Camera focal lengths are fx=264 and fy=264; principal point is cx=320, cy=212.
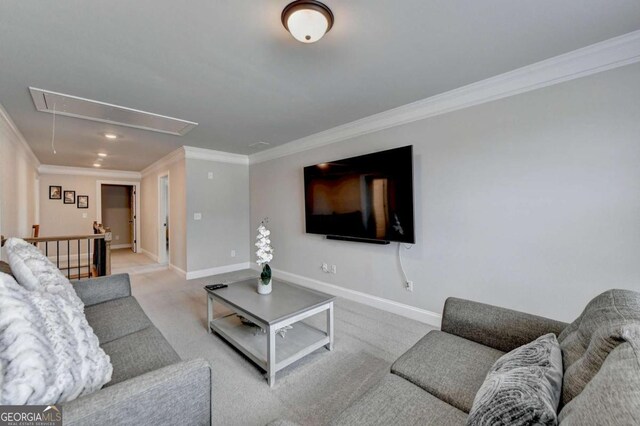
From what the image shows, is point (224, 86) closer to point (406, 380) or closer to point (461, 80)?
point (461, 80)

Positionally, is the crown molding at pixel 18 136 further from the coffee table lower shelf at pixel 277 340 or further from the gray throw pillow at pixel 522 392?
the gray throw pillow at pixel 522 392

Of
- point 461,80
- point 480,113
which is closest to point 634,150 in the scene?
point 480,113

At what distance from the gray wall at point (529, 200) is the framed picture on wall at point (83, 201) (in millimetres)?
7462

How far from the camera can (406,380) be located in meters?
1.28

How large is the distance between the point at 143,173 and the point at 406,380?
26.0 ft

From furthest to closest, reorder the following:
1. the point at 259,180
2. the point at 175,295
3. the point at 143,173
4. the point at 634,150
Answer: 1. the point at 143,173
2. the point at 259,180
3. the point at 175,295
4. the point at 634,150

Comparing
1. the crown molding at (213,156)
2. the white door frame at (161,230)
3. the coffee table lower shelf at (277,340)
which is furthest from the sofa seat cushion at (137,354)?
the white door frame at (161,230)

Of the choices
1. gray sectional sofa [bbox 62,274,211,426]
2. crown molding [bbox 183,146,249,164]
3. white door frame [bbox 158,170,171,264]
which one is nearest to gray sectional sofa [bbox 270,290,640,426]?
gray sectional sofa [bbox 62,274,211,426]

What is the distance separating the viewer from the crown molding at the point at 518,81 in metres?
1.85

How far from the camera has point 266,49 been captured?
1.88m

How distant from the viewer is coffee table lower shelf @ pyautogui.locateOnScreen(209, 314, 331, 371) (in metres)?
2.07

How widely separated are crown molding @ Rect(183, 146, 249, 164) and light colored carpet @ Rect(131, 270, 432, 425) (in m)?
2.48

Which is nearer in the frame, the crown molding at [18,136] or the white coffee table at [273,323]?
the white coffee table at [273,323]

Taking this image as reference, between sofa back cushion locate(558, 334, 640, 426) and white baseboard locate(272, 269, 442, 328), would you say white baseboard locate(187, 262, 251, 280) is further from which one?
sofa back cushion locate(558, 334, 640, 426)
